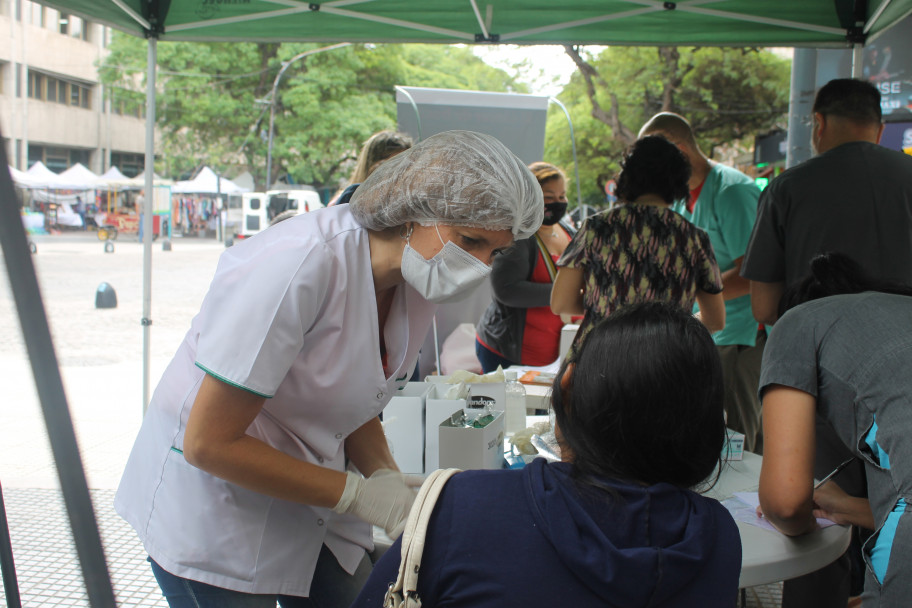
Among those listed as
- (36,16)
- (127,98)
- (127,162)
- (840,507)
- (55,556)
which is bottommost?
(55,556)

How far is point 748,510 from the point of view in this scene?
5.76 ft

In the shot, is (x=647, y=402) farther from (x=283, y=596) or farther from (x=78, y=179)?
(x=78, y=179)

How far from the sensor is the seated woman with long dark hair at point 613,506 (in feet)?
3.10

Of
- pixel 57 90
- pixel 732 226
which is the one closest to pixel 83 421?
pixel 732 226

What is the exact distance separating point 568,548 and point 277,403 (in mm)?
589

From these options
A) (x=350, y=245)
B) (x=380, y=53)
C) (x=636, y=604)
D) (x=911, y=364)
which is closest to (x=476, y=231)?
(x=350, y=245)

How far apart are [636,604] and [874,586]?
0.67 metres

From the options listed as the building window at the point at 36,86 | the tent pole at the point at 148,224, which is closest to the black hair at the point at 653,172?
the tent pole at the point at 148,224

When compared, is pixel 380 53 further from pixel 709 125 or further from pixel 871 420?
pixel 871 420

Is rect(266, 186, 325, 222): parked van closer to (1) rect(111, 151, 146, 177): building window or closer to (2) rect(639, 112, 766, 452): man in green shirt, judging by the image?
(2) rect(639, 112, 766, 452): man in green shirt

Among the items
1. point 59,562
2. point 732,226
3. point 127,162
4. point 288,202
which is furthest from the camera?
point 127,162

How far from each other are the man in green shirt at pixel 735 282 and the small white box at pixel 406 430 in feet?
5.58

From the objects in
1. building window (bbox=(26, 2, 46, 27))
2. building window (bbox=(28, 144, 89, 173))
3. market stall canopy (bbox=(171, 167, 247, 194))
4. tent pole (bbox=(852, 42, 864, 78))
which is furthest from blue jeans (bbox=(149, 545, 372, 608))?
building window (bbox=(28, 144, 89, 173))

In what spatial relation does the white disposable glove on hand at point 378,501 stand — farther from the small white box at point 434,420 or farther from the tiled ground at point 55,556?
the tiled ground at point 55,556
